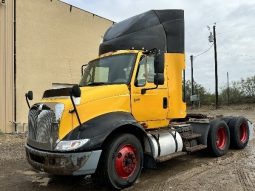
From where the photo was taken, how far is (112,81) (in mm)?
8211

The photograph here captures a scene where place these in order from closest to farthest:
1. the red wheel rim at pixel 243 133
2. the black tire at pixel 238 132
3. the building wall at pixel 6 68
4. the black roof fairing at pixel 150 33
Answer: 1. the black roof fairing at pixel 150 33
2. the black tire at pixel 238 132
3. the red wheel rim at pixel 243 133
4. the building wall at pixel 6 68

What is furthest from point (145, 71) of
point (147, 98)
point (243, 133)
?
point (243, 133)

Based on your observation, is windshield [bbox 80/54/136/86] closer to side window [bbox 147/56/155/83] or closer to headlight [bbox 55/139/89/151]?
side window [bbox 147/56/155/83]

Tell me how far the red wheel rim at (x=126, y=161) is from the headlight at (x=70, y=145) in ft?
2.77

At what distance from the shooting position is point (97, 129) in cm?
701

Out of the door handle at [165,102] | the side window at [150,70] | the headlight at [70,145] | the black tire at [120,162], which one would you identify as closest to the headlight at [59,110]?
the headlight at [70,145]

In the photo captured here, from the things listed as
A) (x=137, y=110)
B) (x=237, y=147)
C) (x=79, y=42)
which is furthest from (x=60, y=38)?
(x=137, y=110)

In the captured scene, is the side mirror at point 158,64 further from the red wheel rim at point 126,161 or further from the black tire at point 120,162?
the red wheel rim at point 126,161

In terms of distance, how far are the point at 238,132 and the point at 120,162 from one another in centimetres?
566

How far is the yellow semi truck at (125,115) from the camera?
22.8ft

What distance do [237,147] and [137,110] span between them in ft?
16.2

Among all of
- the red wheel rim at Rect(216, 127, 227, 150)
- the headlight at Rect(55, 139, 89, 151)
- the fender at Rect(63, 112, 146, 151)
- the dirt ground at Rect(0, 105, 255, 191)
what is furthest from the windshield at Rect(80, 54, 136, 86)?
the red wheel rim at Rect(216, 127, 227, 150)

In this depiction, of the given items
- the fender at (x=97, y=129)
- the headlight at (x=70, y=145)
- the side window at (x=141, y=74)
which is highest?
the side window at (x=141, y=74)

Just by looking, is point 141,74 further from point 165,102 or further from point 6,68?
point 6,68
